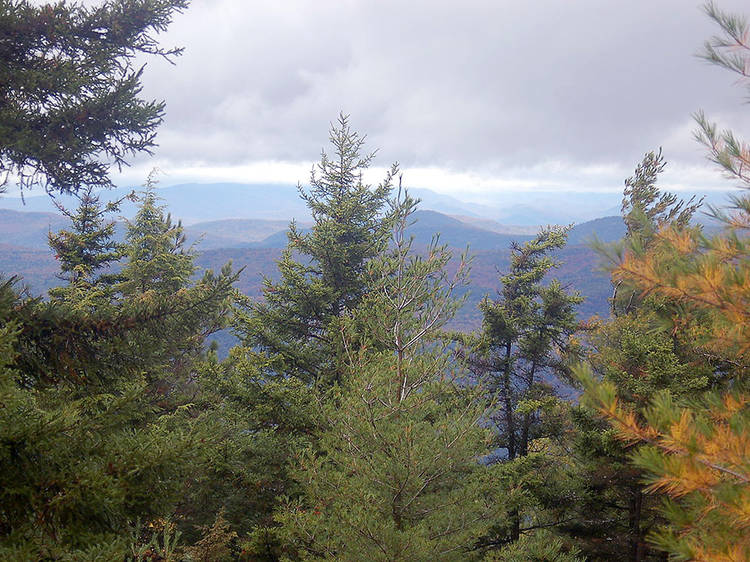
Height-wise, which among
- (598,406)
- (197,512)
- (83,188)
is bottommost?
(197,512)

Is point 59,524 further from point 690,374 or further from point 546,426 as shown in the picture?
point 546,426

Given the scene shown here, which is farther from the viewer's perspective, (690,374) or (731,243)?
(690,374)

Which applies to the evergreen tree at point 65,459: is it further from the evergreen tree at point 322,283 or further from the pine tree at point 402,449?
the evergreen tree at point 322,283

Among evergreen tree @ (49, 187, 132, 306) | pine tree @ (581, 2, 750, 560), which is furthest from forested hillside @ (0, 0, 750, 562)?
evergreen tree @ (49, 187, 132, 306)

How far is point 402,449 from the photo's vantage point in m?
6.08

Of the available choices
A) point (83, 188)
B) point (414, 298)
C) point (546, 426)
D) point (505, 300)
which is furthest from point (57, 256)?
point (546, 426)

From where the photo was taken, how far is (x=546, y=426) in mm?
13352

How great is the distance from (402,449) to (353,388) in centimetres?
131

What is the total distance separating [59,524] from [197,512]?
8679mm

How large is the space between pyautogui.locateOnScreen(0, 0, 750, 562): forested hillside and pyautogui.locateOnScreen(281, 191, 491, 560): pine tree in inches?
1.7

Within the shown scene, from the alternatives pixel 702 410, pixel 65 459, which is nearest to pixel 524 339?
pixel 702 410

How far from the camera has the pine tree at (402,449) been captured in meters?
6.14

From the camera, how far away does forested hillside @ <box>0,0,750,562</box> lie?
3168 millimetres

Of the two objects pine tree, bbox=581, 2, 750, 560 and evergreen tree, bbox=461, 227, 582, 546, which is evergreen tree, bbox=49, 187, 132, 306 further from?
pine tree, bbox=581, 2, 750, 560
